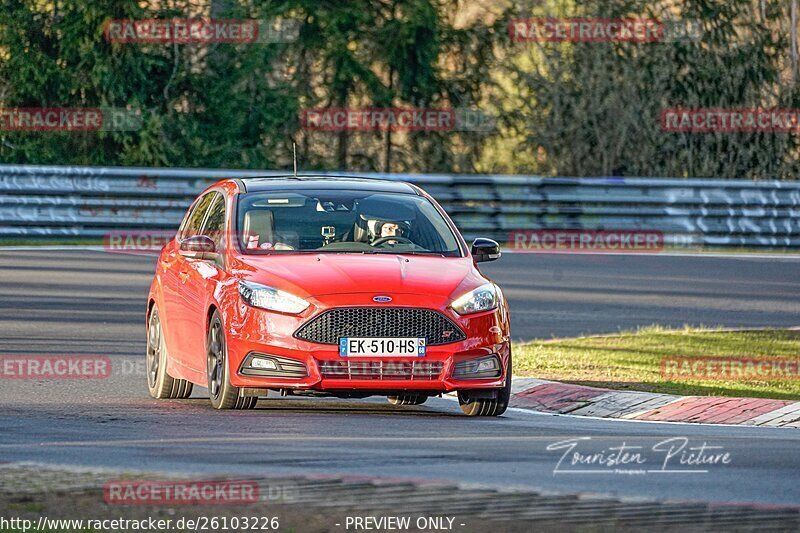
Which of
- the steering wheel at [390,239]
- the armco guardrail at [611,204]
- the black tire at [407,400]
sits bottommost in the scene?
the armco guardrail at [611,204]

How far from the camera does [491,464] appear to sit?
901 cm

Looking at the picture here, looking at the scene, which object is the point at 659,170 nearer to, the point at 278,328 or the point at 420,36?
the point at 420,36

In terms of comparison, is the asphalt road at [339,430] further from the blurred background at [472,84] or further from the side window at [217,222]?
the blurred background at [472,84]

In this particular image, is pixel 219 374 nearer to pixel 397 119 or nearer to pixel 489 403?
pixel 489 403

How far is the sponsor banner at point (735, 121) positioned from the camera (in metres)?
33.9

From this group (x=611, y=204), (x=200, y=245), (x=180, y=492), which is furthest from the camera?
(x=611, y=204)

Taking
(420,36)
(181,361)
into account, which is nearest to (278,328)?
(181,361)

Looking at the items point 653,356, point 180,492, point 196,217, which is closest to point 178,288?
point 196,217

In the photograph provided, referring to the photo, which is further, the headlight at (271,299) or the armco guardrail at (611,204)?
the armco guardrail at (611,204)

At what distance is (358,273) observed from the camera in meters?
11.6

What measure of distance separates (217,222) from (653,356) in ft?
16.3

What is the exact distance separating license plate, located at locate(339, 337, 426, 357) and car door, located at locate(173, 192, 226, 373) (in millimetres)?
1212

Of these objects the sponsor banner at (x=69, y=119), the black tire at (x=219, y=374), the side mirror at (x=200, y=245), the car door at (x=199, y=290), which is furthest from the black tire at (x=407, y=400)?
the sponsor banner at (x=69, y=119)

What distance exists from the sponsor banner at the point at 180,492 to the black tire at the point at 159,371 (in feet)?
16.8
